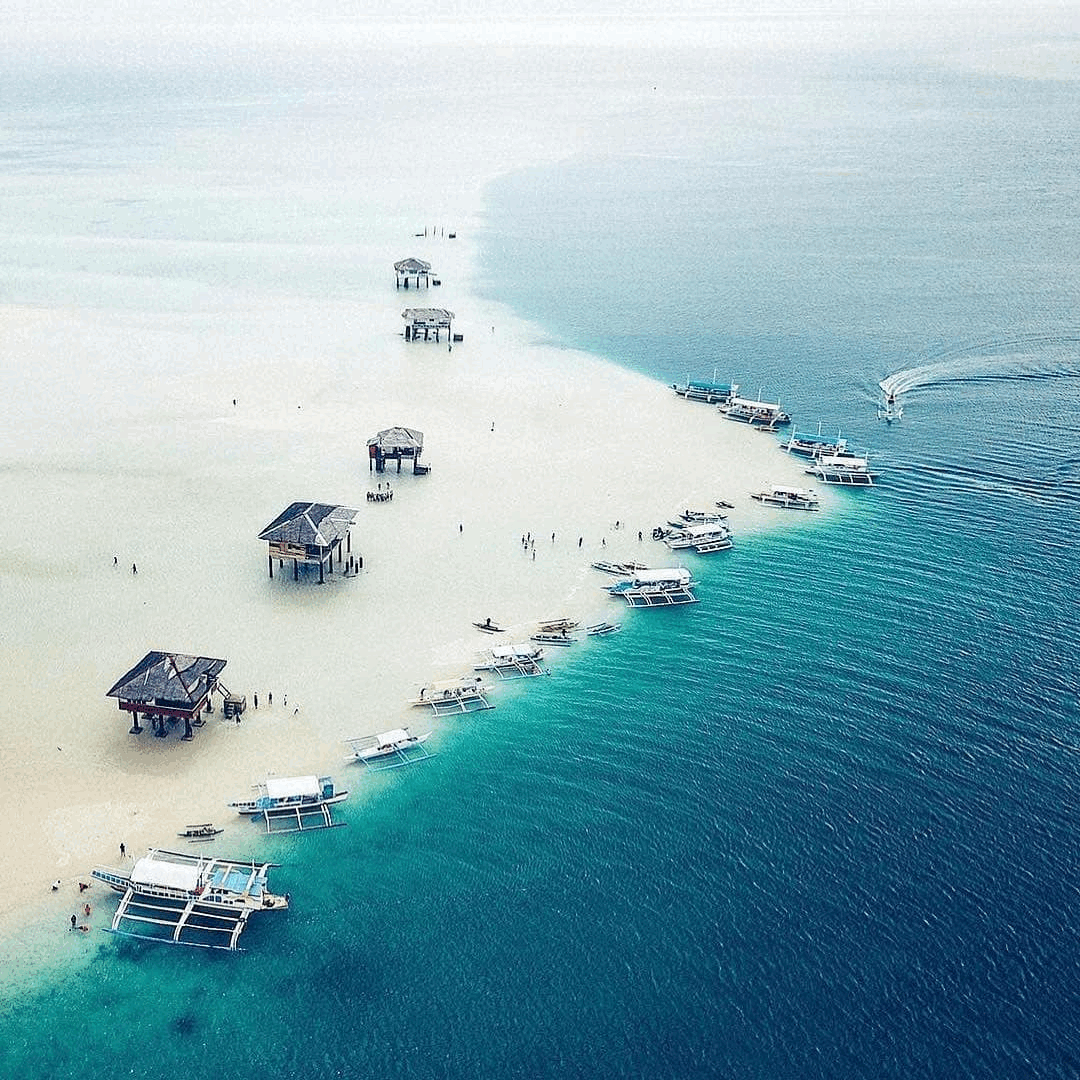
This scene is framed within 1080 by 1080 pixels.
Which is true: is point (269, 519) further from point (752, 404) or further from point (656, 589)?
point (752, 404)

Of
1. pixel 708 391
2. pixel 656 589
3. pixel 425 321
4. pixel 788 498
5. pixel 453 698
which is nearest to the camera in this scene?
pixel 453 698

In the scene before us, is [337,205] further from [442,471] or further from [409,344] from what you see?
[442,471]

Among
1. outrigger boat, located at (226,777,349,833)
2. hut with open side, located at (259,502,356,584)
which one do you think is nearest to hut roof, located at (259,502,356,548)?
hut with open side, located at (259,502,356,584)

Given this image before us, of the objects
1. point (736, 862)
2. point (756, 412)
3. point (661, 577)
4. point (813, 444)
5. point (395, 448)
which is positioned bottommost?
point (736, 862)

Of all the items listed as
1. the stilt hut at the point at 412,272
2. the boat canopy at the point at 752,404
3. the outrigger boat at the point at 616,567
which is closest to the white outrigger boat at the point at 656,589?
the outrigger boat at the point at 616,567

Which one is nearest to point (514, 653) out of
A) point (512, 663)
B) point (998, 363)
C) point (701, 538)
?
point (512, 663)

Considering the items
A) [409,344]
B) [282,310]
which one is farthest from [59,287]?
[409,344]
